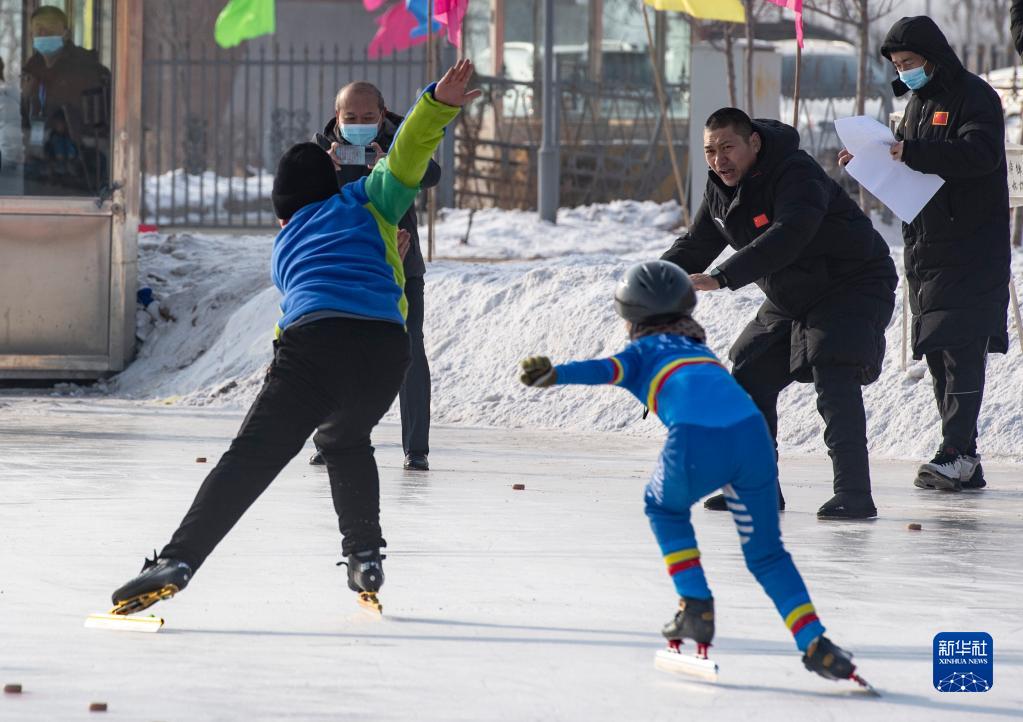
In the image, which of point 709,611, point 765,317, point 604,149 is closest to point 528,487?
point 765,317

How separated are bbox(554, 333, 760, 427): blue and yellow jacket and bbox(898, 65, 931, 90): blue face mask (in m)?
A: 3.53

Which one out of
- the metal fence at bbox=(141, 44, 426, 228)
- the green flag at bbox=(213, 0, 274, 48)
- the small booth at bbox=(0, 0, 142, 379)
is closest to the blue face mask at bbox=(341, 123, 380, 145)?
the small booth at bbox=(0, 0, 142, 379)

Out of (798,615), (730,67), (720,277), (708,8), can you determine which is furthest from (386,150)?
(730,67)

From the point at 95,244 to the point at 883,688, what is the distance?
28.9ft

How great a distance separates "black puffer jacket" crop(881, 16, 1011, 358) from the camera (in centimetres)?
738

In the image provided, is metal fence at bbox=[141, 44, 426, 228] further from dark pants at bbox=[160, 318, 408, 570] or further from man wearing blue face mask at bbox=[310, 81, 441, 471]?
dark pants at bbox=[160, 318, 408, 570]

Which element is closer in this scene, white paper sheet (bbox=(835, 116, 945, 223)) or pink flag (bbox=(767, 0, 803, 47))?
white paper sheet (bbox=(835, 116, 945, 223))

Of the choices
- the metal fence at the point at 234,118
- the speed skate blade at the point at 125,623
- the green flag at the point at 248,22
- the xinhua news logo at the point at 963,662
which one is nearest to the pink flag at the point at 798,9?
the metal fence at the point at 234,118

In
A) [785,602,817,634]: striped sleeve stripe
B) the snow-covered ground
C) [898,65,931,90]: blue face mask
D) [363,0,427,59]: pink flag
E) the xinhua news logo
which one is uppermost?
[363,0,427,59]: pink flag

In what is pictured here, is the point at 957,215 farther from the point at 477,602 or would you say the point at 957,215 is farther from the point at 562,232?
the point at 562,232

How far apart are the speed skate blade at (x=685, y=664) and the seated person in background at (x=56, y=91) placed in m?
8.50

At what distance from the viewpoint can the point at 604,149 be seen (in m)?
20.7

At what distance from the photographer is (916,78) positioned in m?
7.47

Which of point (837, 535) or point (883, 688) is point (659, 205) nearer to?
point (837, 535)
